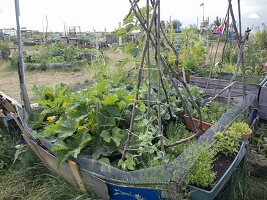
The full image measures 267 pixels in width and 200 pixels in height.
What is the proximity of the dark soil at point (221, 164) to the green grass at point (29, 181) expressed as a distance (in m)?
1.10

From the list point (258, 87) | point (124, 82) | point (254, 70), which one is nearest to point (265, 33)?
point (254, 70)

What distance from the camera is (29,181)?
2.67m

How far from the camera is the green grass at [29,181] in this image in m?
2.37

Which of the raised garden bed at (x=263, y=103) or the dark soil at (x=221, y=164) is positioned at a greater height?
the raised garden bed at (x=263, y=103)

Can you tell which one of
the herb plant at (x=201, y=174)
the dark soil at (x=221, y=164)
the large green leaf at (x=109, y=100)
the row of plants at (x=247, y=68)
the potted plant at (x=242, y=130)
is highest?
the row of plants at (x=247, y=68)

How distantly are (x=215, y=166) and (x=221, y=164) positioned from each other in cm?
7

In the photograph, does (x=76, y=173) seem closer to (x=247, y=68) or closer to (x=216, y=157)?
(x=216, y=157)

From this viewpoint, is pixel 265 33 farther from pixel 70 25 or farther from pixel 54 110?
pixel 70 25

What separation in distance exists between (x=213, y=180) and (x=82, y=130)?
1.18 metres

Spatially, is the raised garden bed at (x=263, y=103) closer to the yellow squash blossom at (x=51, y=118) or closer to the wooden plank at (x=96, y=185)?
the wooden plank at (x=96, y=185)

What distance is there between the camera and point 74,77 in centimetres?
777

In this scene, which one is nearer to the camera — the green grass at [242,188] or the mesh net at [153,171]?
the mesh net at [153,171]

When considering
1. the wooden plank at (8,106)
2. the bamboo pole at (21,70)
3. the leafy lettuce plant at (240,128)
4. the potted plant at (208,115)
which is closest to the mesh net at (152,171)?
the leafy lettuce plant at (240,128)

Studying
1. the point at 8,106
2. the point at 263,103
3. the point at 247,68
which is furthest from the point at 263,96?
the point at 8,106
